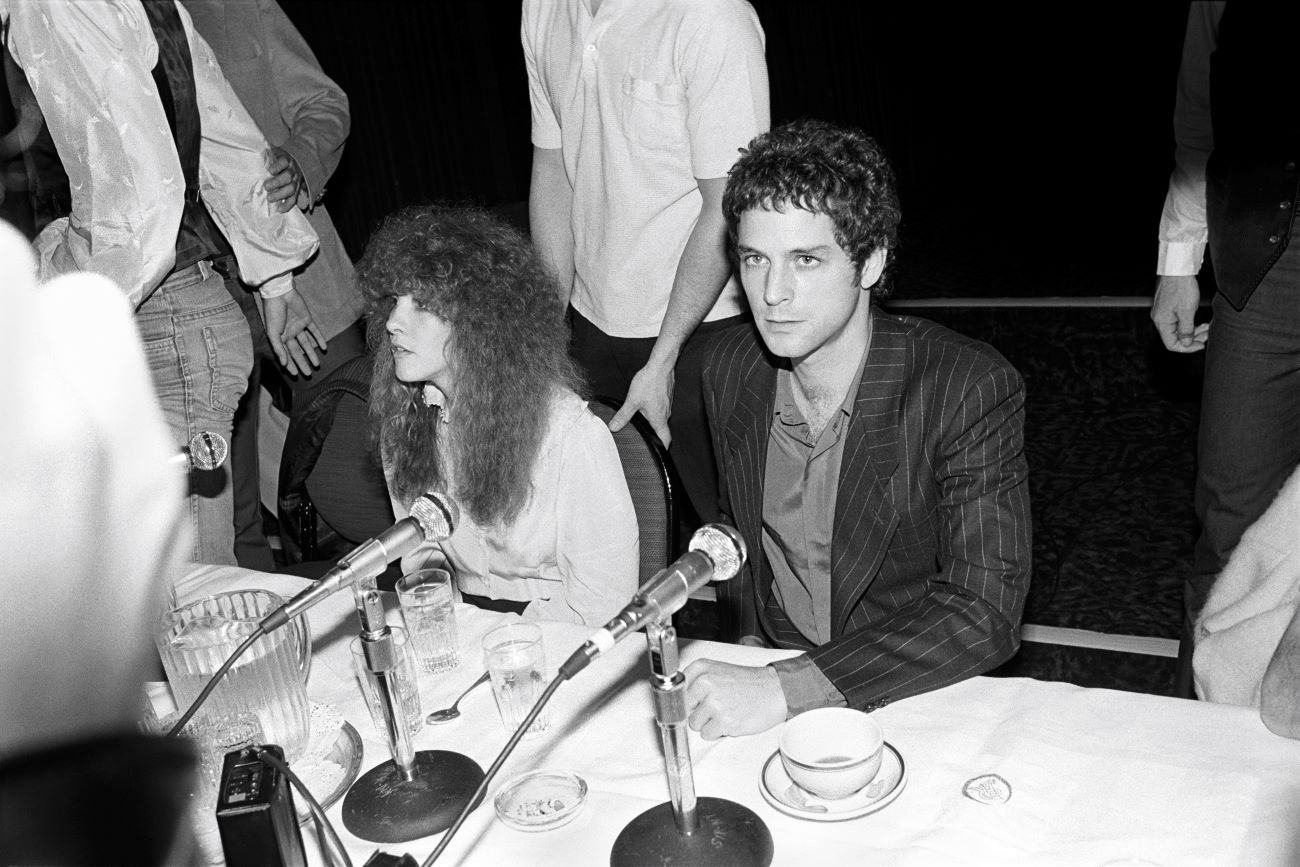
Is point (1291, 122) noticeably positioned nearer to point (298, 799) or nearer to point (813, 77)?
point (298, 799)

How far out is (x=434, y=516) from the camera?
4.36 ft

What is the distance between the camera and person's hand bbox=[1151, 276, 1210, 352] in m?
2.62

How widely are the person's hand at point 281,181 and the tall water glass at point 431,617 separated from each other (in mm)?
1439

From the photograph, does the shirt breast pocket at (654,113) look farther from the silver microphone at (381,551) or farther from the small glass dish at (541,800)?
the small glass dish at (541,800)

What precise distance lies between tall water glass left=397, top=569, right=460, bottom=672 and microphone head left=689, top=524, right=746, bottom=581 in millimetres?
648

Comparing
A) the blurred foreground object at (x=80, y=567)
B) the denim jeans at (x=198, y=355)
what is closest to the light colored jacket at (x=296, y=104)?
the denim jeans at (x=198, y=355)

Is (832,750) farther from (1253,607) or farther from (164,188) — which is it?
(164,188)

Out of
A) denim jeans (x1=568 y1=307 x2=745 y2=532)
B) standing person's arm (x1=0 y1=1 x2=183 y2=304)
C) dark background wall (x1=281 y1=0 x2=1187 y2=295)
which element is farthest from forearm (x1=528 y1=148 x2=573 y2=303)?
dark background wall (x1=281 y1=0 x2=1187 y2=295)

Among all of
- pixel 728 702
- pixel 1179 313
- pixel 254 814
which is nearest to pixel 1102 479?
pixel 1179 313

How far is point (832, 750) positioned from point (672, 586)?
0.35 meters

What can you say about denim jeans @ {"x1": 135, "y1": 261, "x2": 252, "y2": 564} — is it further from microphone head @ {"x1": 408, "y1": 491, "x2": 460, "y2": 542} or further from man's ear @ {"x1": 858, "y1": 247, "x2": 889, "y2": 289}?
man's ear @ {"x1": 858, "y1": 247, "x2": 889, "y2": 289}

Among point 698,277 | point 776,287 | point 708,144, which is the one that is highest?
point 708,144

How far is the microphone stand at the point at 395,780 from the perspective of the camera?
1343 mm

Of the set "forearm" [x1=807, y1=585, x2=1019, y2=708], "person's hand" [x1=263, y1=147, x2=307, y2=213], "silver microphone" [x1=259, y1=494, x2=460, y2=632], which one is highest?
"person's hand" [x1=263, y1=147, x2=307, y2=213]
